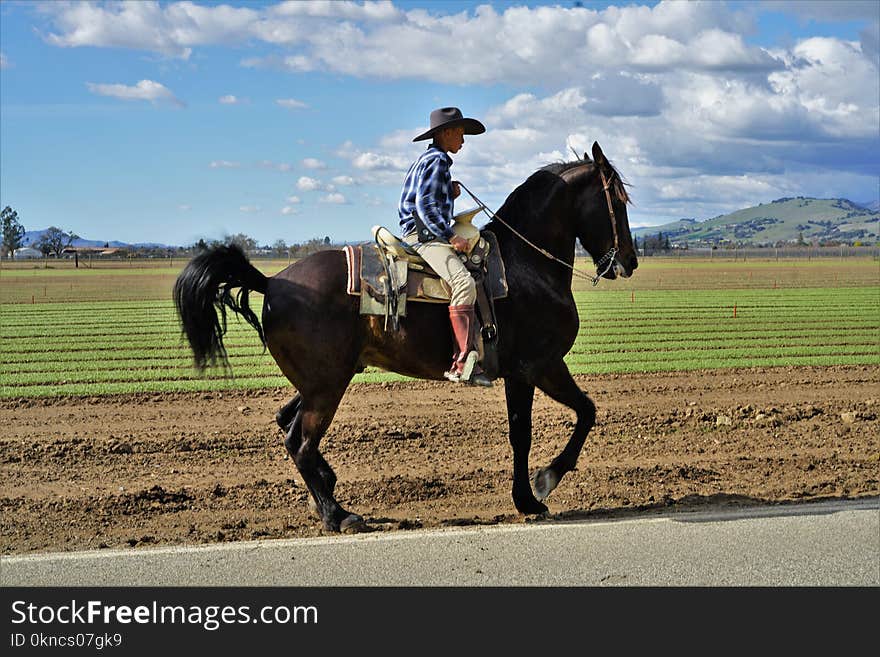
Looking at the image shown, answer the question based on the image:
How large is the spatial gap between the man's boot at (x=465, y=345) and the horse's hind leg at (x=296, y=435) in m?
1.27

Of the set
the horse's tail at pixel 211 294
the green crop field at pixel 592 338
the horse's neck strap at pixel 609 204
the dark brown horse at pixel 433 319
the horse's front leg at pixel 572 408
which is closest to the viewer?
the dark brown horse at pixel 433 319

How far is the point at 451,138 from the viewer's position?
7555mm

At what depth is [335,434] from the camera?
36.0 feet

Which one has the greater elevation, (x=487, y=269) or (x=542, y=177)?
(x=542, y=177)

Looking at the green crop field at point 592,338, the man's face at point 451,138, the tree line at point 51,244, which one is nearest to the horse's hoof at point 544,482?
the man's face at point 451,138

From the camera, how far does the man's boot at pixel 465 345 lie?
285 inches

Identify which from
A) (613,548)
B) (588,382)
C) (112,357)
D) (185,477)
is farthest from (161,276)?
(613,548)

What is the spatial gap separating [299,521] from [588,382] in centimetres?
849

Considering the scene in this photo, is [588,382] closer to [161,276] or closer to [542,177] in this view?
[542,177]

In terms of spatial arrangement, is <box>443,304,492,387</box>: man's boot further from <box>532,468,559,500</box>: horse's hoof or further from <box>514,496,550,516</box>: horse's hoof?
<box>514,496,550,516</box>: horse's hoof

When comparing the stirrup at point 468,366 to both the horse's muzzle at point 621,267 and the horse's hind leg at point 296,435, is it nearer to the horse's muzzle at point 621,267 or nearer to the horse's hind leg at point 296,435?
the horse's hind leg at point 296,435

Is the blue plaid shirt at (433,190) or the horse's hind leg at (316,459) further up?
the blue plaid shirt at (433,190)

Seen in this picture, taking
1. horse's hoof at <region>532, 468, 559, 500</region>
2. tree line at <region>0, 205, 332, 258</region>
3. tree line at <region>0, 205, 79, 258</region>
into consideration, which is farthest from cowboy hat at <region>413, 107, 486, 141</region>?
tree line at <region>0, 205, 79, 258</region>

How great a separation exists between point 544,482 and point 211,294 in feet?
10.1
